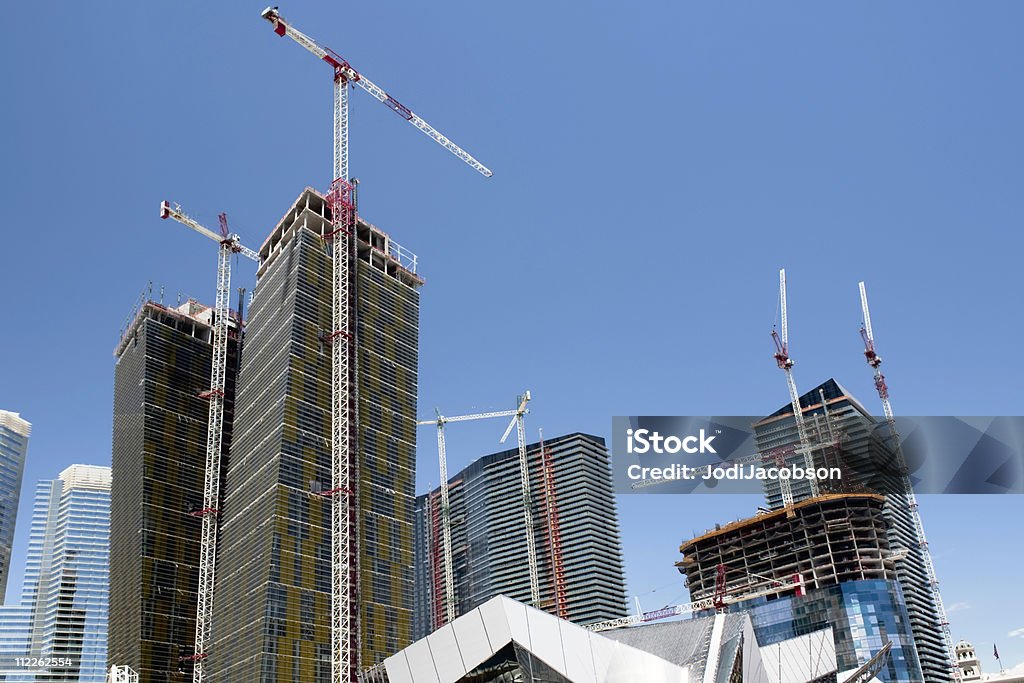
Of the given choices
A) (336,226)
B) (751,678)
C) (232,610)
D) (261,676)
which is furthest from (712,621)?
(232,610)

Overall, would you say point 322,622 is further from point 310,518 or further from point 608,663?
point 608,663

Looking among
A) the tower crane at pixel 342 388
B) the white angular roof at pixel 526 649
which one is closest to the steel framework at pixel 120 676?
the tower crane at pixel 342 388

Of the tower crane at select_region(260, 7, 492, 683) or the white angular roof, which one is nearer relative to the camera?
the white angular roof

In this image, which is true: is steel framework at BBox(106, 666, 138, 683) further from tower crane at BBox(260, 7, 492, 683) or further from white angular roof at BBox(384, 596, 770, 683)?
white angular roof at BBox(384, 596, 770, 683)

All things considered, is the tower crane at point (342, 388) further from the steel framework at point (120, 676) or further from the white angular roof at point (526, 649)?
the white angular roof at point (526, 649)

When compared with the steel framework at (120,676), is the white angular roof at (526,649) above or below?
below

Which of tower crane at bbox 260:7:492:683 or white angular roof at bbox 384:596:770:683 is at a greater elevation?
tower crane at bbox 260:7:492:683

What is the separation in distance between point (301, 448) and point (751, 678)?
469ft

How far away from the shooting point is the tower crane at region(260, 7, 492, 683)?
146 metres

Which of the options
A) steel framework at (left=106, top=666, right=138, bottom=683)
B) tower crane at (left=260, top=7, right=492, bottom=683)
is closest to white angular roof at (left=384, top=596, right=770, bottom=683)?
tower crane at (left=260, top=7, right=492, bottom=683)

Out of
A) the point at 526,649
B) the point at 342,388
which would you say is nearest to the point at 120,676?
the point at 342,388

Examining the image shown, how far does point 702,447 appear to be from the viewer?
91.5m

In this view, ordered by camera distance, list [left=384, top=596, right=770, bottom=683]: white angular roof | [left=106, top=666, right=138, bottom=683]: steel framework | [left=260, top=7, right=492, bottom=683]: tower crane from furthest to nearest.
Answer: [left=106, top=666, right=138, bottom=683]: steel framework < [left=260, top=7, right=492, bottom=683]: tower crane < [left=384, top=596, right=770, bottom=683]: white angular roof

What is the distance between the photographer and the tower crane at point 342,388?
14638 cm
